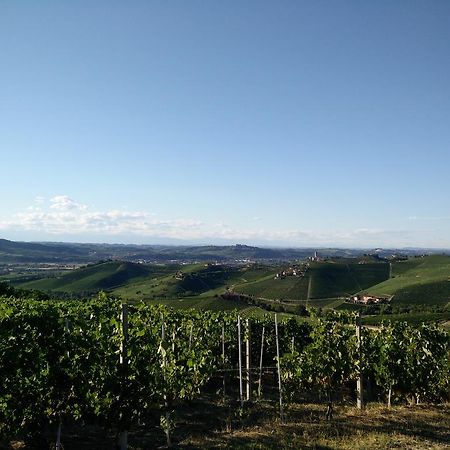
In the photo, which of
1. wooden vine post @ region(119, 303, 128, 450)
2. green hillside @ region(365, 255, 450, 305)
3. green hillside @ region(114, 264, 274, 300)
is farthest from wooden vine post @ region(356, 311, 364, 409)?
green hillside @ region(114, 264, 274, 300)

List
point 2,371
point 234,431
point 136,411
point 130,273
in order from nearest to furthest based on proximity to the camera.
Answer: point 2,371, point 136,411, point 234,431, point 130,273

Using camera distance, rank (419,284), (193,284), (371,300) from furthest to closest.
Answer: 1. (193,284)
2. (419,284)
3. (371,300)

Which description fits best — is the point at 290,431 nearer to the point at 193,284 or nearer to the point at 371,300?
the point at 371,300

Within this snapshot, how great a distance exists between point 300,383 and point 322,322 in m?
2.72

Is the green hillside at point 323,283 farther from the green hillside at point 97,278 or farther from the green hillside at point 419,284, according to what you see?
the green hillside at point 97,278

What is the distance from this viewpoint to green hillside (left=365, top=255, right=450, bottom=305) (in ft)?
308

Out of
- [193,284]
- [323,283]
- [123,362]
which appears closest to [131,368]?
[123,362]

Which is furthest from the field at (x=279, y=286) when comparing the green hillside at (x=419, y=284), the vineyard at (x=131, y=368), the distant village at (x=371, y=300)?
the vineyard at (x=131, y=368)

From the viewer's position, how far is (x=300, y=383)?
56.6 feet

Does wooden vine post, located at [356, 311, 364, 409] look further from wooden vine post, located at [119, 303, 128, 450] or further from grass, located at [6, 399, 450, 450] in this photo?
wooden vine post, located at [119, 303, 128, 450]

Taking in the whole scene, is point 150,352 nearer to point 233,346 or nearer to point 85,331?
point 85,331

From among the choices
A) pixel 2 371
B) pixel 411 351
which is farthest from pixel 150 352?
pixel 411 351

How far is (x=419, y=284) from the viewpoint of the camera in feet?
344

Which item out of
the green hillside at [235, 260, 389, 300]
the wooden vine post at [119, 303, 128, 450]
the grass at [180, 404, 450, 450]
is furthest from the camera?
the green hillside at [235, 260, 389, 300]
